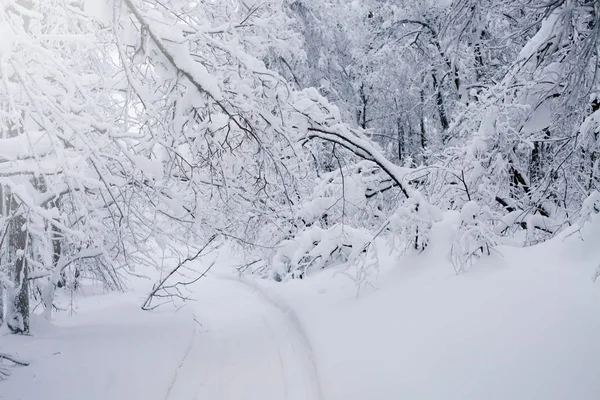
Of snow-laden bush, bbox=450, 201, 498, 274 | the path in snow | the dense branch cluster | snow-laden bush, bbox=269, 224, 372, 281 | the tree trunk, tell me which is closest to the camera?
the dense branch cluster

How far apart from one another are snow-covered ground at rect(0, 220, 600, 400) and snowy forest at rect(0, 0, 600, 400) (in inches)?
3.0

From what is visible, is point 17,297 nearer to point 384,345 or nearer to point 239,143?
point 239,143

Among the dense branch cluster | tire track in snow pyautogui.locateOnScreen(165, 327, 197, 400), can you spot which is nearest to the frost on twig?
the dense branch cluster

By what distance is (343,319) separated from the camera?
6414mm

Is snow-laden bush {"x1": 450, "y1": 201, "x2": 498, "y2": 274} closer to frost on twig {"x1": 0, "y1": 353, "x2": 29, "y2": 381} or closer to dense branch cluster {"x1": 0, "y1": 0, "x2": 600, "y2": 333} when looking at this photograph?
dense branch cluster {"x1": 0, "y1": 0, "x2": 600, "y2": 333}

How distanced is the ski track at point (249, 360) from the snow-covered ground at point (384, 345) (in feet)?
0.09

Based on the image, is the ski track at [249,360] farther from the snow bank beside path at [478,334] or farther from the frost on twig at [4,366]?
the frost on twig at [4,366]

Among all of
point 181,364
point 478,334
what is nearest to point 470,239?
point 478,334

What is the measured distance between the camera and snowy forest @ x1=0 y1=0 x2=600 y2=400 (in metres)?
3.34

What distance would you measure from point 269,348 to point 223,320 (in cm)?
258

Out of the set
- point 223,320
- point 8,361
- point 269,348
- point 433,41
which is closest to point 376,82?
point 433,41

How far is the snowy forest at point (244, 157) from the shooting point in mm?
3340

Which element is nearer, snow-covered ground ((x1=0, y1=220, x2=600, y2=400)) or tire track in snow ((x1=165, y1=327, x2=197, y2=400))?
snow-covered ground ((x1=0, y1=220, x2=600, y2=400))

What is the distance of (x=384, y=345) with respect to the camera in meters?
5.03
